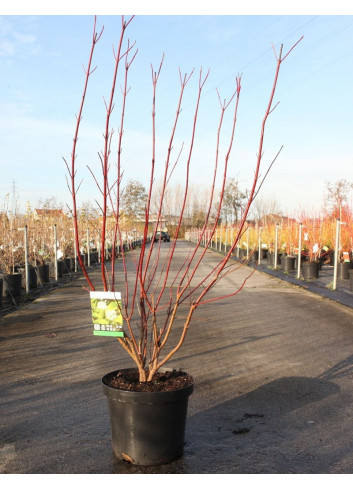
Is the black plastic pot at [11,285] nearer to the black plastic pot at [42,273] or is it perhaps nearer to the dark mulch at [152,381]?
the black plastic pot at [42,273]

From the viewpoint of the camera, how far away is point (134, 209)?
57344 mm

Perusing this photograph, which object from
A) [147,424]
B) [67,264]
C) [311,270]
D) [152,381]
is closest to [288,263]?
[311,270]

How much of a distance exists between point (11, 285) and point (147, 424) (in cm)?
842

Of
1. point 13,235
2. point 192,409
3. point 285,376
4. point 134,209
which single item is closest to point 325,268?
point 13,235

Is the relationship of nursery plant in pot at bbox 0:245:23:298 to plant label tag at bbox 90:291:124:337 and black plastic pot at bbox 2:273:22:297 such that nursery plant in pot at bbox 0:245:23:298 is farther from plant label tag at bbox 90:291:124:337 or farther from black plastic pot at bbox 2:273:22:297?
plant label tag at bbox 90:291:124:337

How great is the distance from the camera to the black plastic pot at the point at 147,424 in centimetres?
302

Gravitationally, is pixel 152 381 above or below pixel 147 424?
above

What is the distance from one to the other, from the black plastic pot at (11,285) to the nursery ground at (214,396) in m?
2.54

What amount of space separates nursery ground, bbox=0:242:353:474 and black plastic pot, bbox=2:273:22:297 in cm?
254

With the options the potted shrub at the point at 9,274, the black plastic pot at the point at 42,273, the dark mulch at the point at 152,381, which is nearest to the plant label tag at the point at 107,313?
the dark mulch at the point at 152,381

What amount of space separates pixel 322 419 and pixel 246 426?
2.11 ft

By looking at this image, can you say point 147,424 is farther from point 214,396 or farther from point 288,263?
point 288,263

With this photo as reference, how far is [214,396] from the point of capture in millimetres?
4402

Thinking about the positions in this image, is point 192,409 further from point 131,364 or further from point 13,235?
point 13,235
